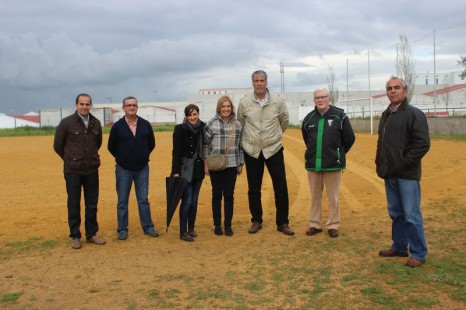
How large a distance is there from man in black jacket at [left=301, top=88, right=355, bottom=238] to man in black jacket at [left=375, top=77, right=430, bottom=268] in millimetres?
933

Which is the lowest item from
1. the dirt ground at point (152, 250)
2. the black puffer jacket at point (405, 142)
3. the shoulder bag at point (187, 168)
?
the dirt ground at point (152, 250)

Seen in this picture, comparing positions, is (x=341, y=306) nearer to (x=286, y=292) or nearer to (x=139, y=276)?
(x=286, y=292)

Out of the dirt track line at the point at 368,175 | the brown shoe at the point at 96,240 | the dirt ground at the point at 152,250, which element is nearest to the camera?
the dirt ground at the point at 152,250

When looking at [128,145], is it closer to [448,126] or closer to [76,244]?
[76,244]

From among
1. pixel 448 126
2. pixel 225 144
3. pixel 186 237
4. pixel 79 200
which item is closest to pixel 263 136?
pixel 225 144

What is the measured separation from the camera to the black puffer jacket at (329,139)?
5727mm

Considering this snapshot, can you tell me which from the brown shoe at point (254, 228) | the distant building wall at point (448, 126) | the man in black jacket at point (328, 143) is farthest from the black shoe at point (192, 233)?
the distant building wall at point (448, 126)

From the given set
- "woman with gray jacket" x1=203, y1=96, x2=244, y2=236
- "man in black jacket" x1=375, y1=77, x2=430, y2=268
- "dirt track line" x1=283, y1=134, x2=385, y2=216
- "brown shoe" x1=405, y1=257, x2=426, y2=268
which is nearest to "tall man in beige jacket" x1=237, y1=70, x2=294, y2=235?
"woman with gray jacket" x1=203, y1=96, x2=244, y2=236

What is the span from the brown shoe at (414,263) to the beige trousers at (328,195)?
136 cm

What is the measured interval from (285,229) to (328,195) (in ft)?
2.36

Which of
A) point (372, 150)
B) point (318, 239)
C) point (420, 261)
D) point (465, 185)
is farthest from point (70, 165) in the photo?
point (372, 150)

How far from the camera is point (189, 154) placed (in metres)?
5.87

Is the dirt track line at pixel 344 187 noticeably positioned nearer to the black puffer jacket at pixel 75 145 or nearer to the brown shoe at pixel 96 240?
the brown shoe at pixel 96 240

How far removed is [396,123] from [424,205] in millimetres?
3549
